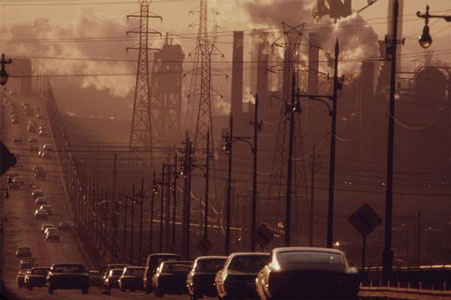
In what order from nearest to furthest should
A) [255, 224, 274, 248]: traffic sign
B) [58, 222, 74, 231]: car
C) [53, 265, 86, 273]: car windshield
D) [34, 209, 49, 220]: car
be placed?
1. [53, 265, 86, 273]: car windshield
2. [255, 224, 274, 248]: traffic sign
3. [58, 222, 74, 231]: car
4. [34, 209, 49, 220]: car

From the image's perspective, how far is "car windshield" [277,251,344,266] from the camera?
30562 mm

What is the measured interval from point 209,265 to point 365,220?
5.32 metres

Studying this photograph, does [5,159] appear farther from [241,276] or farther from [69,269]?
[69,269]

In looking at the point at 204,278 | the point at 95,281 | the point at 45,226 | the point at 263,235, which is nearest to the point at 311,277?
the point at 204,278

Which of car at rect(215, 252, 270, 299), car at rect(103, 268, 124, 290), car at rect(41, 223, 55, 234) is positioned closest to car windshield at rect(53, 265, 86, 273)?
car at rect(103, 268, 124, 290)

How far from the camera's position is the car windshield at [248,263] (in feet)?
125

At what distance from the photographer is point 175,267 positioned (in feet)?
172

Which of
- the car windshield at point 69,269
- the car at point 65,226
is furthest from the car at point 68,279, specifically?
the car at point 65,226

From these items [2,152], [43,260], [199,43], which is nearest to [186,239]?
[43,260]

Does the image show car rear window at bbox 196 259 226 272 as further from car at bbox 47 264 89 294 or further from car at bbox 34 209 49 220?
car at bbox 34 209 49 220

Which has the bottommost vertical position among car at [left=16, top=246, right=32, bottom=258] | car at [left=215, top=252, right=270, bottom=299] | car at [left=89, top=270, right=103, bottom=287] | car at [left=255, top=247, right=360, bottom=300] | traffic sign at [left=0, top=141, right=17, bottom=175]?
car at [left=16, top=246, right=32, bottom=258]

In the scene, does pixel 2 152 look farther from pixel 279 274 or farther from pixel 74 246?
pixel 74 246

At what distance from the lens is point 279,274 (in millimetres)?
30641

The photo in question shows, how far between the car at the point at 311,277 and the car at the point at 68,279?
92.2ft
